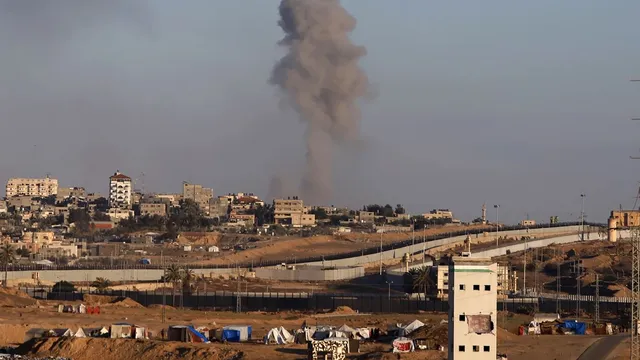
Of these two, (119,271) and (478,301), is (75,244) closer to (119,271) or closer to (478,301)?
(119,271)

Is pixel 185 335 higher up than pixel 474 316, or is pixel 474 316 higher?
pixel 474 316

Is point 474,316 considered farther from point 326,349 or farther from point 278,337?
point 278,337

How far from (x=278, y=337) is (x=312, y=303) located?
29.4m

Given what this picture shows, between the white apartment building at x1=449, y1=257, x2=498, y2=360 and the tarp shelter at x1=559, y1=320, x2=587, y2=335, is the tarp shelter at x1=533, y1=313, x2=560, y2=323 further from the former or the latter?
the white apartment building at x1=449, y1=257, x2=498, y2=360

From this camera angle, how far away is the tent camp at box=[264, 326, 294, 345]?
189ft

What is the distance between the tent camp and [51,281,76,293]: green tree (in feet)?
126

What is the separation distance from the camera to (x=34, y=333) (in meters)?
61.2

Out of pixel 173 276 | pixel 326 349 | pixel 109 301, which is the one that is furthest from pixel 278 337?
pixel 173 276

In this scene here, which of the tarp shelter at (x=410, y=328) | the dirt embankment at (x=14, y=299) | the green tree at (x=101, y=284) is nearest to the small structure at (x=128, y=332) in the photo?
the tarp shelter at (x=410, y=328)

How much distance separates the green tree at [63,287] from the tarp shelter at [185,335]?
36.3m

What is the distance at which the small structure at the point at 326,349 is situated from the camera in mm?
48906

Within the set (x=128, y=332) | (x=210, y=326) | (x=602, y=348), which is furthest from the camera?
(x=210, y=326)

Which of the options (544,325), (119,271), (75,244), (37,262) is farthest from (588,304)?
(75,244)

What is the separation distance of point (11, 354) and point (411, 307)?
3548cm
